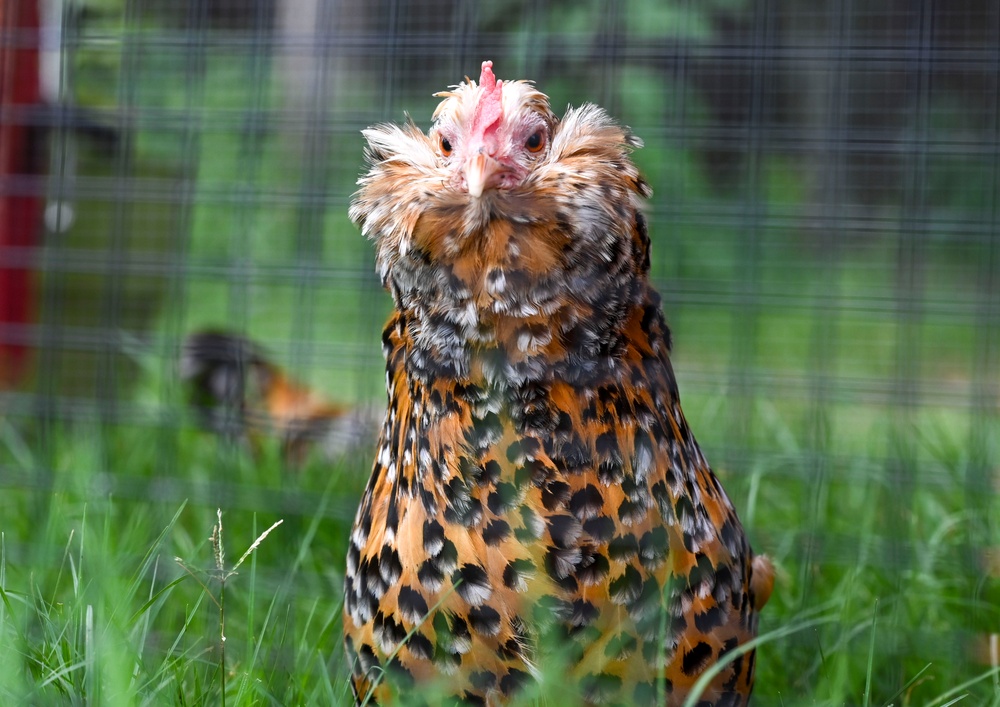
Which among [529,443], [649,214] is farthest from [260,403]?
[529,443]

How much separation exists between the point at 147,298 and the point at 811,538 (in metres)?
2.48

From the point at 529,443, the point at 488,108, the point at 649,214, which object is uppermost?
the point at 488,108

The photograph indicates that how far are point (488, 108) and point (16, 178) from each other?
2093 mm

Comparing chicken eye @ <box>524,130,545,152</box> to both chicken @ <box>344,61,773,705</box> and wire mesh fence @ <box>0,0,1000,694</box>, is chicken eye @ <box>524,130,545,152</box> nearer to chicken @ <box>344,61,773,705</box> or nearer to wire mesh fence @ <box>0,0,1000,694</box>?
chicken @ <box>344,61,773,705</box>

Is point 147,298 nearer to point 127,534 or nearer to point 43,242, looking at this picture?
point 43,242

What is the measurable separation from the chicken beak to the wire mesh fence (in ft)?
3.22

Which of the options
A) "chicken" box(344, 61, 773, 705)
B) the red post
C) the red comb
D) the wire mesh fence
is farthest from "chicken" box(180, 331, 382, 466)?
the red comb

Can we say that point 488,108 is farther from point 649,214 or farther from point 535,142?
point 649,214

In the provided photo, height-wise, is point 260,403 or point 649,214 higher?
point 649,214

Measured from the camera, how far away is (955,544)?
216 cm

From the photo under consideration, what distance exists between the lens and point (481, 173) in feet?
3.81

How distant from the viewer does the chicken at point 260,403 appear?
8.34ft

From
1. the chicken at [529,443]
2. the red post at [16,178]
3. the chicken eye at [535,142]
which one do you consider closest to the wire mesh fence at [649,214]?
the red post at [16,178]

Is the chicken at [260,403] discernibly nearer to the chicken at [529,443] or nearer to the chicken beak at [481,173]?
the chicken at [529,443]
